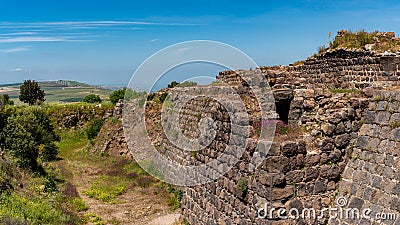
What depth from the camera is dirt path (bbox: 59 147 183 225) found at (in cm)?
1298

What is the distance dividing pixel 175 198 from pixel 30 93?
41.7 metres

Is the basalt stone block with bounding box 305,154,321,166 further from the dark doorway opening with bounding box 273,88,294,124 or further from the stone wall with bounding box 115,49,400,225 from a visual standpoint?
the dark doorway opening with bounding box 273,88,294,124

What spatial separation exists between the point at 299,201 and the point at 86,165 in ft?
55.3

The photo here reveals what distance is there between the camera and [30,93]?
163 feet

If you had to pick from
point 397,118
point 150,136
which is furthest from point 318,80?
point 397,118

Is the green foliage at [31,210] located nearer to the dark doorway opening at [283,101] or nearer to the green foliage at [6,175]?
the green foliage at [6,175]

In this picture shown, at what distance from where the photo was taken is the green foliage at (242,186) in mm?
7551

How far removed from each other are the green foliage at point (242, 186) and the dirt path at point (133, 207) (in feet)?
16.4

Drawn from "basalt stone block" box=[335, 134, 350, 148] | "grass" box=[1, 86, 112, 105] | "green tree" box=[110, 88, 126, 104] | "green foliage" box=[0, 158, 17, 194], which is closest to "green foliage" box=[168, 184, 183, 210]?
"green foliage" box=[0, 158, 17, 194]

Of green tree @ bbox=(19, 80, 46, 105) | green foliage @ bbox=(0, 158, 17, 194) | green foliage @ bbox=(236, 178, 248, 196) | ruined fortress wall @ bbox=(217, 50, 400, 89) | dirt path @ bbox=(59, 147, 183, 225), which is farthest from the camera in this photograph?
green tree @ bbox=(19, 80, 46, 105)

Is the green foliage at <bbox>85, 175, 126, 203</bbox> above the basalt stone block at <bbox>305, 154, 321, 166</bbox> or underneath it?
underneath

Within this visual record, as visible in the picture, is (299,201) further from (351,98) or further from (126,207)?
(126,207)

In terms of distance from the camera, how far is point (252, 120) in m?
7.79

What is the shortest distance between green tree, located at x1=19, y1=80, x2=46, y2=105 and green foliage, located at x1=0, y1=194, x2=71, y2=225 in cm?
3954
